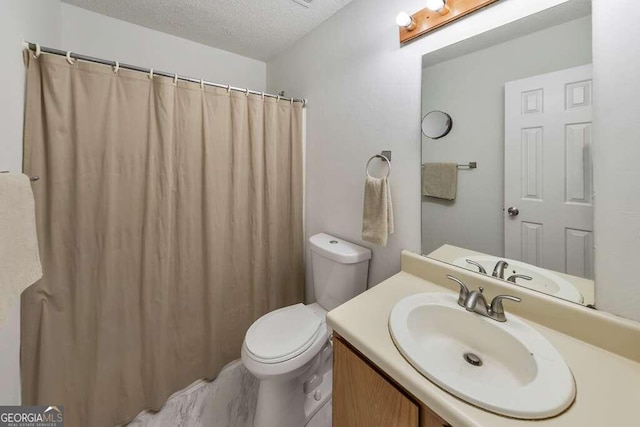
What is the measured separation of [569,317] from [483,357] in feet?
0.92

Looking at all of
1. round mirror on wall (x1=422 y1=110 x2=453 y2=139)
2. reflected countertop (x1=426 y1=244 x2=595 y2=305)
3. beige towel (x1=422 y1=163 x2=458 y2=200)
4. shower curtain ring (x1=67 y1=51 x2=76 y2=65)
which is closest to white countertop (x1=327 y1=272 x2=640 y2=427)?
reflected countertop (x1=426 y1=244 x2=595 y2=305)

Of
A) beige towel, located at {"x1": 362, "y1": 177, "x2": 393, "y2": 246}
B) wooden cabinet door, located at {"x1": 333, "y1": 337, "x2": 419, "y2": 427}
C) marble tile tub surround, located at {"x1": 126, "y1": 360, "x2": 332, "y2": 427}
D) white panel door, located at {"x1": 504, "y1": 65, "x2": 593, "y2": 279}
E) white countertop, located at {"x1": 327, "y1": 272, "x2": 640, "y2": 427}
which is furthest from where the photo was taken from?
marble tile tub surround, located at {"x1": 126, "y1": 360, "x2": 332, "y2": 427}

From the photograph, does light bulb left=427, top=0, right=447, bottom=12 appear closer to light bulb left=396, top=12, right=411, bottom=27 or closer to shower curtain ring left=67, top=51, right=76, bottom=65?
light bulb left=396, top=12, right=411, bottom=27

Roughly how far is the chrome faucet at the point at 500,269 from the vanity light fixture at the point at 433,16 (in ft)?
3.18

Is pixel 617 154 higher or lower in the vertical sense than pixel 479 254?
higher

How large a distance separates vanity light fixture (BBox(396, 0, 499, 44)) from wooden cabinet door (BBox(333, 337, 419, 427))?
132 cm

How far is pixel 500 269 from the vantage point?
0.93m

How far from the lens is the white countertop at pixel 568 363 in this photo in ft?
1.61

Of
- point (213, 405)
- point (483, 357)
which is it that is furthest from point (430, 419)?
point (213, 405)

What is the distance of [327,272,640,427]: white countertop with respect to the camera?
491mm

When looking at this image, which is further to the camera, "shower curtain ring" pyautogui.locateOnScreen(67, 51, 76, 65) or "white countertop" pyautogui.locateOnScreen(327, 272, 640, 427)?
"shower curtain ring" pyautogui.locateOnScreen(67, 51, 76, 65)

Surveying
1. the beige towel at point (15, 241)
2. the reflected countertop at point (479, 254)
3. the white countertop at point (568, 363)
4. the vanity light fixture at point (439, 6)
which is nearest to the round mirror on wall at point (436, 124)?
the vanity light fixture at point (439, 6)

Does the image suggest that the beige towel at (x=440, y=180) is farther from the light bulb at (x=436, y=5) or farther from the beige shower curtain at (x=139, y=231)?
the beige shower curtain at (x=139, y=231)

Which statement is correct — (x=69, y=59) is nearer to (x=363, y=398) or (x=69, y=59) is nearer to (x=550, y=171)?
(x=363, y=398)
